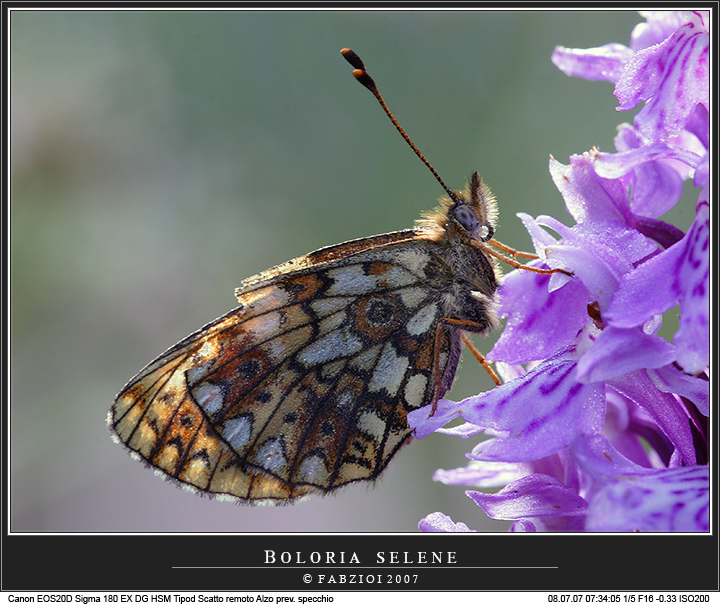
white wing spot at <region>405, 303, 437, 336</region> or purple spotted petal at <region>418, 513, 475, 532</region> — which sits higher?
white wing spot at <region>405, 303, 437, 336</region>

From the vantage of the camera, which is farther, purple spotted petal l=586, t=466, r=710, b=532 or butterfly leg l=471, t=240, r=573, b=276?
butterfly leg l=471, t=240, r=573, b=276

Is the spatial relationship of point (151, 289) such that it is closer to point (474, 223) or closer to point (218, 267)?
point (218, 267)

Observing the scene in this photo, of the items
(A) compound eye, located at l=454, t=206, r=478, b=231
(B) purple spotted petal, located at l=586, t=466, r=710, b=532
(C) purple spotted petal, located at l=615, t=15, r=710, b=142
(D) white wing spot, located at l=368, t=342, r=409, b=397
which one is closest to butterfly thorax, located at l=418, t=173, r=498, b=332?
(A) compound eye, located at l=454, t=206, r=478, b=231

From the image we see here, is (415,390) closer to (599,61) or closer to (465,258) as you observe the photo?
(465,258)

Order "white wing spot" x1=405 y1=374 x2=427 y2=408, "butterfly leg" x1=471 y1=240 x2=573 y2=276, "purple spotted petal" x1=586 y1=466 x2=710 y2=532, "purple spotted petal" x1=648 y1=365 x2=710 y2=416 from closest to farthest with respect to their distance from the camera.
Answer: "purple spotted petal" x1=586 y1=466 x2=710 y2=532 < "purple spotted petal" x1=648 y1=365 x2=710 y2=416 < "butterfly leg" x1=471 y1=240 x2=573 y2=276 < "white wing spot" x1=405 y1=374 x2=427 y2=408

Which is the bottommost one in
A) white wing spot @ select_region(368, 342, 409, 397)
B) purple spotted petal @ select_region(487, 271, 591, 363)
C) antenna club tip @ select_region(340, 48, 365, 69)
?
white wing spot @ select_region(368, 342, 409, 397)

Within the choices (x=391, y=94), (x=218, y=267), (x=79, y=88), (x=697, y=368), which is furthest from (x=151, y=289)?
(x=697, y=368)

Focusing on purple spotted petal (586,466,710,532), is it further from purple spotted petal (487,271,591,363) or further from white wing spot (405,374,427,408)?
white wing spot (405,374,427,408)

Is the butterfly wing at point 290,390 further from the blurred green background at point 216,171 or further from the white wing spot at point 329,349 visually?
the blurred green background at point 216,171

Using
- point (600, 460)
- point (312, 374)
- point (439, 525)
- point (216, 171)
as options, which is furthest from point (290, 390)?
point (216, 171)
